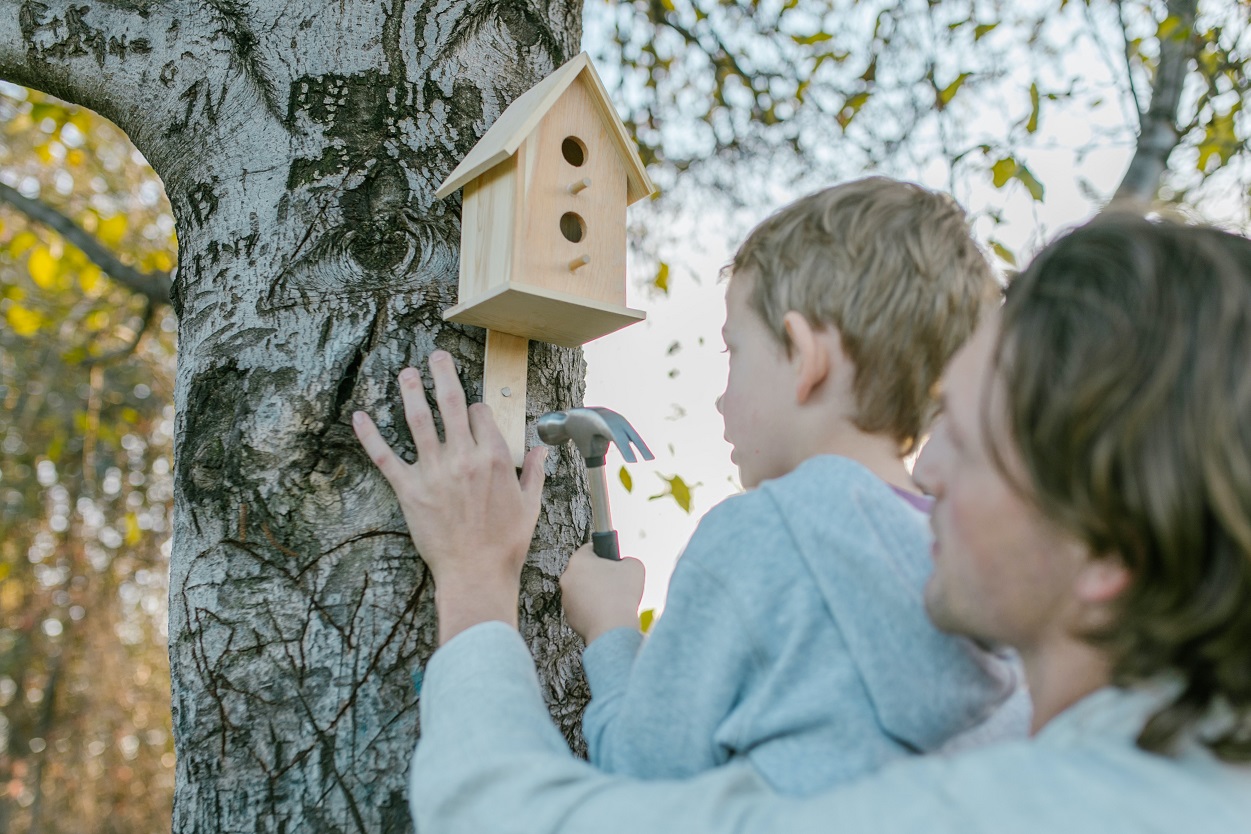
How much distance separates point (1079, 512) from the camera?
87 cm

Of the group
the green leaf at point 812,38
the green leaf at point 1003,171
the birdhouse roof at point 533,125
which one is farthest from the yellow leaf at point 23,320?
the green leaf at point 1003,171

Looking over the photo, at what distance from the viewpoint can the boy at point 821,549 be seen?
1.05 metres

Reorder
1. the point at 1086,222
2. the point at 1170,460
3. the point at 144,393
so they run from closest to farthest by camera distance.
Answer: the point at 1170,460 → the point at 1086,222 → the point at 144,393

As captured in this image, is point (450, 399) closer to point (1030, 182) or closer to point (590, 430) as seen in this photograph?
point (590, 430)

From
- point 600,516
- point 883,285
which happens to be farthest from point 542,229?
point 883,285

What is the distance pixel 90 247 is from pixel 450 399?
353 centimetres

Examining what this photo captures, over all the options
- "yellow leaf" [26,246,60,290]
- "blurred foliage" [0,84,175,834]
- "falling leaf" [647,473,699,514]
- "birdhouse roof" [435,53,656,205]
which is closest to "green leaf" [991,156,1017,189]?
"falling leaf" [647,473,699,514]

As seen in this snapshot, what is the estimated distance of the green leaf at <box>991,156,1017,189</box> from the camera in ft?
9.15

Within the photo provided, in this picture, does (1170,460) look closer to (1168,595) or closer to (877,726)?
(1168,595)

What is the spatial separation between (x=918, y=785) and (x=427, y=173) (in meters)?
1.31

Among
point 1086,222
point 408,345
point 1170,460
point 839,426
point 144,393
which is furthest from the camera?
point 144,393

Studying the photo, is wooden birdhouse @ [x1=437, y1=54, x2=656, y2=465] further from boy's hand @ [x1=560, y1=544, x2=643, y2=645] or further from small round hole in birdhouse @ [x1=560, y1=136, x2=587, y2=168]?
boy's hand @ [x1=560, y1=544, x2=643, y2=645]

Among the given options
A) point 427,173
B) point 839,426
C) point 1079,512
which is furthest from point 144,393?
point 1079,512

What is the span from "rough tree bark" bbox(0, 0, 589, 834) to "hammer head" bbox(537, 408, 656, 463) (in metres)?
0.13
